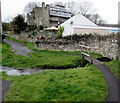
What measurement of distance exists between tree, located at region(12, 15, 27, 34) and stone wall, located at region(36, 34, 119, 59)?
60.9ft

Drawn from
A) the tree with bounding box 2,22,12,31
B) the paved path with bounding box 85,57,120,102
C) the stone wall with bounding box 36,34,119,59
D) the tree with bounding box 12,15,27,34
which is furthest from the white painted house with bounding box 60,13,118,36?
the tree with bounding box 2,22,12,31

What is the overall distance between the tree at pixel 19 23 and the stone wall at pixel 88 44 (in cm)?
1858

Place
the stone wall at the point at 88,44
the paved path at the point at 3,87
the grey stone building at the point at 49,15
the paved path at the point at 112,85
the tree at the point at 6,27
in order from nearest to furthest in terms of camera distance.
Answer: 1. the paved path at the point at 112,85
2. the paved path at the point at 3,87
3. the stone wall at the point at 88,44
4. the tree at the point at 6,27
5. the grey stone building at the point at 49,15

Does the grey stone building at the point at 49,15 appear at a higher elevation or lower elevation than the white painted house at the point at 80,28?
higher

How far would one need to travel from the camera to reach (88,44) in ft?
58.0

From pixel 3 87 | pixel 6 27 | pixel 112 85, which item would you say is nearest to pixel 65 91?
pixel 112 85

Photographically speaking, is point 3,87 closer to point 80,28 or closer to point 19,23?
point 80,28

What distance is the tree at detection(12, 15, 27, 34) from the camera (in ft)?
123

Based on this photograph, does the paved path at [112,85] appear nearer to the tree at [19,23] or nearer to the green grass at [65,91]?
the green grass at [65,91]

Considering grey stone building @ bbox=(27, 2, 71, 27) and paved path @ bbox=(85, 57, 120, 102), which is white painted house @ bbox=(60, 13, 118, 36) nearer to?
paved path @ bbox=(85, 57, 120, 102)

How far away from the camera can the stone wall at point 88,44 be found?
1342cm

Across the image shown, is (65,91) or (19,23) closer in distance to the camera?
(65,91)

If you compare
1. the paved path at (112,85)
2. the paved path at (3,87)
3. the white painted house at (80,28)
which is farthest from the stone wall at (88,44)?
the paved path at (3,87)

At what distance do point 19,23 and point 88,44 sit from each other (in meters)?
23.7
